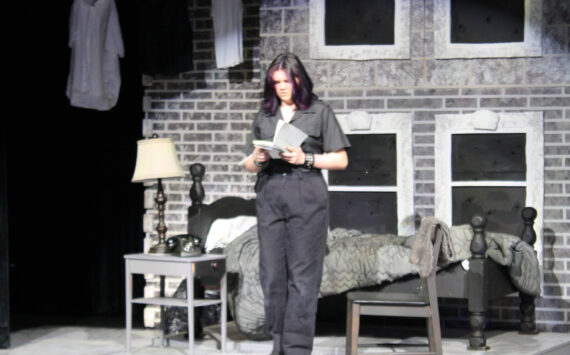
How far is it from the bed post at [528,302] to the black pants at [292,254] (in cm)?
237

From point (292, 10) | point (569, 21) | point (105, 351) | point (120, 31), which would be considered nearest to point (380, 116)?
point (292, 10)

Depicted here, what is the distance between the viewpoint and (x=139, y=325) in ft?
24.4

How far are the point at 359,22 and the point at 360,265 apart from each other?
6.77ft

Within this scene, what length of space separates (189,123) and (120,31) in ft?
2.89

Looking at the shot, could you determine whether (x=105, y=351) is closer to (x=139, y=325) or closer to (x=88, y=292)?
(x=139, y=325)

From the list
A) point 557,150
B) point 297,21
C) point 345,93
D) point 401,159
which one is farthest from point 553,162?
point 297,21

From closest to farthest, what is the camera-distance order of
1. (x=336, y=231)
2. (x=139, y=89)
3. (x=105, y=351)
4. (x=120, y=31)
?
(x=105, y=351) < (x=336, y=231) < (x=120, y=31) < (x=139, y=89)

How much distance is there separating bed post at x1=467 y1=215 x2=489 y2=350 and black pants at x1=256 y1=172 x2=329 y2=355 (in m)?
1.49

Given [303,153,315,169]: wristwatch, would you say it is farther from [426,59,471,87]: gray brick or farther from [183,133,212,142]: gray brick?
[183,133,212,142]: gray brick

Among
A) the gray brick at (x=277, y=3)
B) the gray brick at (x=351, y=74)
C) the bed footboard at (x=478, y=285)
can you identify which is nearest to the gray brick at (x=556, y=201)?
the bed footboard at (x=478, y=285)

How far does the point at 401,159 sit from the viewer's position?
23.1ft

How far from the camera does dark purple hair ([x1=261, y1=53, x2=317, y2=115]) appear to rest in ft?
15.8

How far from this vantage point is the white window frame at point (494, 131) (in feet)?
22.6

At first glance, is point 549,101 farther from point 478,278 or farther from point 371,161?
point 478,278
